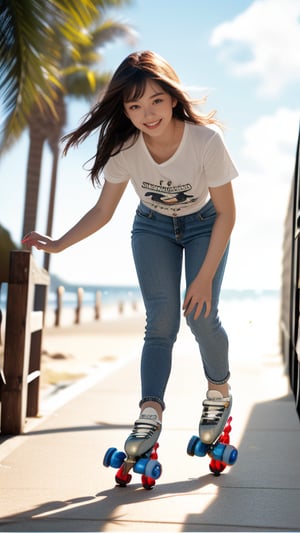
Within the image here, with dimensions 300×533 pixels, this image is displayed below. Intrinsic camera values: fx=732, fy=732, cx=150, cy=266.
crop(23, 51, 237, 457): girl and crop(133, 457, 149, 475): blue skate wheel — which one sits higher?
crop(23, 51, 237, 457): girl

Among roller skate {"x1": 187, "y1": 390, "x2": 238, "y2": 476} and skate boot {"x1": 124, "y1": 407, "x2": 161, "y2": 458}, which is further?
roller skate {"x1": 187, "y1": 390, "x2": 238, "y2": 476}

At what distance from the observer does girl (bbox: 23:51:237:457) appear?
323cm

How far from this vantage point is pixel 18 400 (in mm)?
4555

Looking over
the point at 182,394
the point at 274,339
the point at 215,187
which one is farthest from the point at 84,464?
the point at 274,339

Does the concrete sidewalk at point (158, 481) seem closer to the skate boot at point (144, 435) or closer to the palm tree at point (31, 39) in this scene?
the skate boot at point (144, 435)

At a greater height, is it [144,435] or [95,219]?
[95,219]

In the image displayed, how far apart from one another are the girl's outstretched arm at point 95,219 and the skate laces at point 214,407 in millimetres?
972

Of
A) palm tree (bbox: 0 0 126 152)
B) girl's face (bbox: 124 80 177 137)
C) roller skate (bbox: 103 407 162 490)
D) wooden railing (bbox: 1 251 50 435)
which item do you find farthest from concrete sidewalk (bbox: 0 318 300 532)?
palm tree (bbox: 0 0 126 152)

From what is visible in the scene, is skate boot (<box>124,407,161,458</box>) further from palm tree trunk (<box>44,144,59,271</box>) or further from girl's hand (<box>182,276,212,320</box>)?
palm tree trunk (<box>44,144,59,271</box>)

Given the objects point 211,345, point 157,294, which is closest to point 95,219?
point 157,294

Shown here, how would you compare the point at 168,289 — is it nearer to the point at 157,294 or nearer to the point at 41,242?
the point at 157,294

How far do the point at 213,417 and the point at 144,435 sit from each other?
1.34 feet

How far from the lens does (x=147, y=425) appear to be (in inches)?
127

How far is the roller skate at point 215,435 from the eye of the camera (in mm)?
3406
